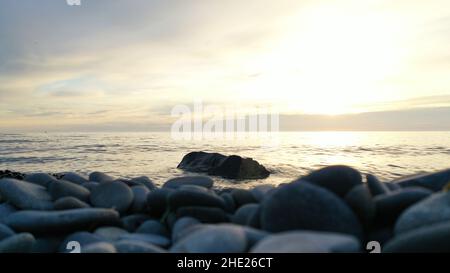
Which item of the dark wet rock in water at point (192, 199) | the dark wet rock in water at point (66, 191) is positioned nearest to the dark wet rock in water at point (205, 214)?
the dark wet rock in water at point (192, 199)

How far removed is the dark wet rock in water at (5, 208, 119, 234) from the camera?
351 centimetres

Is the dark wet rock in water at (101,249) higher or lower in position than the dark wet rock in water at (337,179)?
lower

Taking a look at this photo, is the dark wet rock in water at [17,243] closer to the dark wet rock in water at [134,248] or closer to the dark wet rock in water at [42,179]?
the dark wet rock in water at [134,248]

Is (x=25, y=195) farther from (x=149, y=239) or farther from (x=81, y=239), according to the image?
(x=149, y=239)

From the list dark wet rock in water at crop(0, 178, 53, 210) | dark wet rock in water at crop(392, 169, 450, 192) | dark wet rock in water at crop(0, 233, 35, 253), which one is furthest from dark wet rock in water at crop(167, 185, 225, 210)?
dark wet rock in water at crop(392, 169, 450, 192)

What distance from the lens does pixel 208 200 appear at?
149 inches

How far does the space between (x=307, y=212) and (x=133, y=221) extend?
2178 millimetres

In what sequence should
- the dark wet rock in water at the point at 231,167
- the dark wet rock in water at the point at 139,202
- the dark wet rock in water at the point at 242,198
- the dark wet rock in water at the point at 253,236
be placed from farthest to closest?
the dark wet rock in water at the point at 231,167
the dark wet rock in water at the point at 139,202
the dark wet rock in water at the point at 242,198
the dark wet rock in water at the point at 253,236

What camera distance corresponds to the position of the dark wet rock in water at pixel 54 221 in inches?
138

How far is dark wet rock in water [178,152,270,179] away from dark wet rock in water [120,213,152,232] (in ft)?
24.6

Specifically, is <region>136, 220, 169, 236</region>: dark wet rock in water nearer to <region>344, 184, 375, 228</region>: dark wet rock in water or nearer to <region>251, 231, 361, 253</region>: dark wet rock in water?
<region>251, 231, 361, 253</region>: dark wet rock in water

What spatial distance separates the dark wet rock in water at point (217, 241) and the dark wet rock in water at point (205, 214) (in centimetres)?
105
